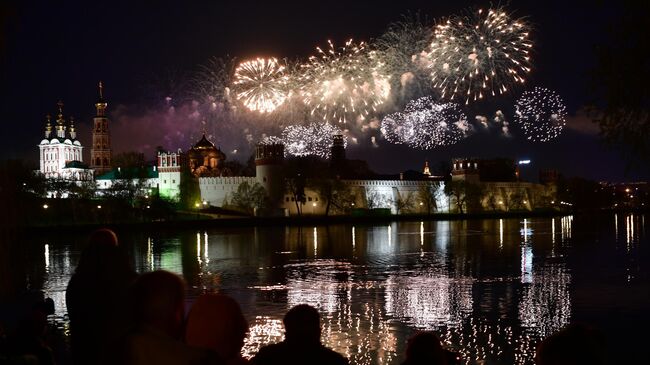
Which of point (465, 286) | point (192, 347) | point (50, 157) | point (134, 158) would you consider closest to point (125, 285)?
point (192, 347)

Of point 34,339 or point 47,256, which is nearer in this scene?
point 34,339

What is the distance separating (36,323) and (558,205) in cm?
9360

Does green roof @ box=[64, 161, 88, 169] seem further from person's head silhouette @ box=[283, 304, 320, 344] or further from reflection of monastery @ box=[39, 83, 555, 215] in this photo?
person's head silhouette @ box=[283, 304, 320, 344]

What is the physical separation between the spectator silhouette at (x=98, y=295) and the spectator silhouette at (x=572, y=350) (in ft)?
6.85

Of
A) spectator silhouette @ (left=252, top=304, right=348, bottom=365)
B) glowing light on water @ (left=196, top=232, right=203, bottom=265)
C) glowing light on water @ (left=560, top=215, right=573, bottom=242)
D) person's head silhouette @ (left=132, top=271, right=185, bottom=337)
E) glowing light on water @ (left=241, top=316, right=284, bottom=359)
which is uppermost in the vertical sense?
person's head silhouette @ (left=132, top=271, right=185, bottom=337)

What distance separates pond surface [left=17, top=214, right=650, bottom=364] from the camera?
456 inches

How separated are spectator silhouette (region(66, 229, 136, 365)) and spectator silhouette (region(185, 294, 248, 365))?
1.06 meters

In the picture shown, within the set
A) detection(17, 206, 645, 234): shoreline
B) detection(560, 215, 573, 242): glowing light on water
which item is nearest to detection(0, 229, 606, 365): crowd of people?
detection(560, 215, 573, 242): glowing light on water

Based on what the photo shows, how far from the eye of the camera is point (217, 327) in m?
2.87

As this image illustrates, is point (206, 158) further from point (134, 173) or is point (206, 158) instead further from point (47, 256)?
point (47, 256)

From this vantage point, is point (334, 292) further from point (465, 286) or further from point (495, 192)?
point (495, 192)

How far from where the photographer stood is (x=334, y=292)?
17203 millimetres

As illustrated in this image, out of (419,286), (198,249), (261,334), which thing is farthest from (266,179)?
(261,334)

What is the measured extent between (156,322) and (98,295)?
1219 mm
